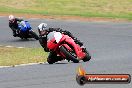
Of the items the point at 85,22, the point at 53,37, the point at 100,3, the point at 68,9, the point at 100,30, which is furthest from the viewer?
the point at 100,3

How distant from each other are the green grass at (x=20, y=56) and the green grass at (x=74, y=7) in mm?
14306

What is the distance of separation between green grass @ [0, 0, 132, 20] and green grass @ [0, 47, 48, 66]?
46.9 feet

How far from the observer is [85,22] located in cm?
3148

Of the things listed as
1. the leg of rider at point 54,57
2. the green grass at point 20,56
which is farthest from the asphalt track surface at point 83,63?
the green grass at point 20,56

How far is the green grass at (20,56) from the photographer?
635 inches

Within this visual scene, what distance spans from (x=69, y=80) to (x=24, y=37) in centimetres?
1376

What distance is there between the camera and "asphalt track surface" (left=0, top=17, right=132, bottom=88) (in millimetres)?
10867

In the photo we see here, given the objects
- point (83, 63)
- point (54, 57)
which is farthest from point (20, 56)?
point (83, 63)

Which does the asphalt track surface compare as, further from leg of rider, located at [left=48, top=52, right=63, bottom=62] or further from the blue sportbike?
the blue sportbike

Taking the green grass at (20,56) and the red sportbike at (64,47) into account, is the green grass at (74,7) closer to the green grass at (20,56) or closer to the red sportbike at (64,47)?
the green grass at (20,56)

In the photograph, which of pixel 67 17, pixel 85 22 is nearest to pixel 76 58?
pixel 85 22

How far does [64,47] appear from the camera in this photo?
13.4 meters

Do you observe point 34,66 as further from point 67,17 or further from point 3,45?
point 67,17

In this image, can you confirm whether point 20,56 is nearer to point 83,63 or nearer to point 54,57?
point 54,57
